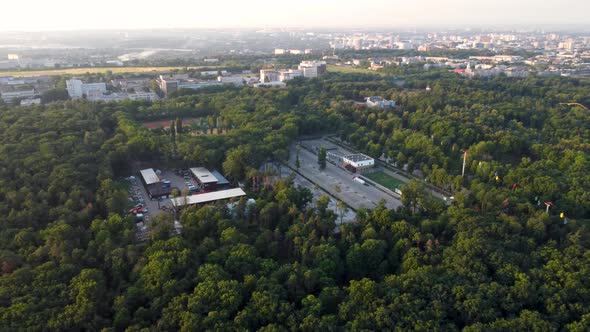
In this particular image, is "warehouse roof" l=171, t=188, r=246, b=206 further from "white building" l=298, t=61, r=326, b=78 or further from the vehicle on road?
"white building" l=298, t=61, r=326, b=78

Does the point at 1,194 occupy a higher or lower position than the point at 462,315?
higher

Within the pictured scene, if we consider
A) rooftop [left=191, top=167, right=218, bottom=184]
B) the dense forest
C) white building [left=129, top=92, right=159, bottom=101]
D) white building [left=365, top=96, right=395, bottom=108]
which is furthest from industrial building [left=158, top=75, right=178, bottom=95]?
rooftop [left=191, top=167, right=218, bottom=184]

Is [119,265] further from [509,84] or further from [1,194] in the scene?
[509,84]

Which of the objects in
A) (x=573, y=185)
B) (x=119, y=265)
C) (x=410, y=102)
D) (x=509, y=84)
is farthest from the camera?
(x=509, y=84)

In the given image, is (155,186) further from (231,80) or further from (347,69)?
(347,69)

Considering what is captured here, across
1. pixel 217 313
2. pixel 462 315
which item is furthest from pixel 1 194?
pixel 462 315

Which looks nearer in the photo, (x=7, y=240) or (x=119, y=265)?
(x=119, y=265)
